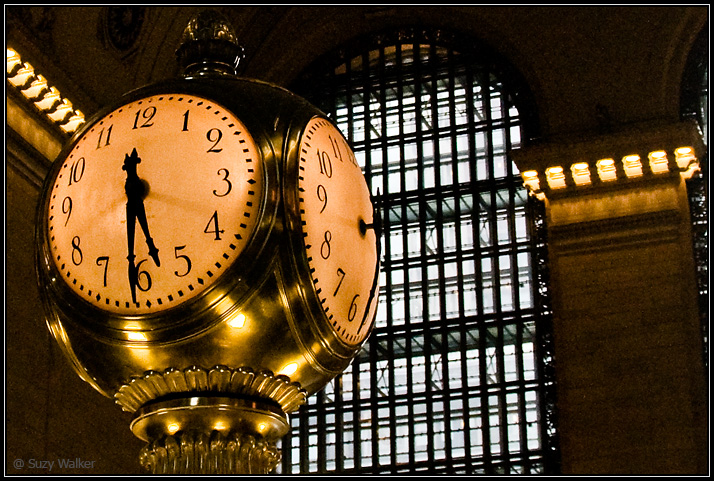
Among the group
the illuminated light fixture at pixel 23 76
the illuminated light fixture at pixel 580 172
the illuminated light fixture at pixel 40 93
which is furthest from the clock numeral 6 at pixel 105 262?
the illuminated light fixture at pixel 580 172

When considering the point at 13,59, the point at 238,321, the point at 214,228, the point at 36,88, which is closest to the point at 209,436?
the point at 238,321

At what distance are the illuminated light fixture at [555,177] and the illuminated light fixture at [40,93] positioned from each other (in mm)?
5419

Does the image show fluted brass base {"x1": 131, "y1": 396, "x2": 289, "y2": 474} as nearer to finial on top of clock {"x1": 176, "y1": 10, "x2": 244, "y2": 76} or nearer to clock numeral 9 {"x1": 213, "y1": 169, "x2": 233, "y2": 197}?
clock numeral 9 {"x1": 213, "y1": 169, "x2": 233, "y2": 197}

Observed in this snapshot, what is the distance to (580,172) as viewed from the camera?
17.2 meters

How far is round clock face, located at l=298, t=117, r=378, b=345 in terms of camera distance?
1825mm

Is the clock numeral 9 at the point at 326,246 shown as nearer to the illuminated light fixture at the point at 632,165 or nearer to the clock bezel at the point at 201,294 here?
the clock bezel at the point at 201,294

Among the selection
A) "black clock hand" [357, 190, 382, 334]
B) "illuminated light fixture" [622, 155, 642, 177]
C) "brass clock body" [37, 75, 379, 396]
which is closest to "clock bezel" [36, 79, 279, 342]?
"brass clock body" [37, 75, 379, 396]

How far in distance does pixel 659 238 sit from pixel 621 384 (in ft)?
5.73

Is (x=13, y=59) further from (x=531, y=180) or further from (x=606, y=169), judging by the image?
(x=606, y=169)

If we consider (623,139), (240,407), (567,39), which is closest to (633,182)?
(623,139)

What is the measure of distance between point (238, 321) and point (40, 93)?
13.1 metres

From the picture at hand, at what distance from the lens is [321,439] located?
1809 cm

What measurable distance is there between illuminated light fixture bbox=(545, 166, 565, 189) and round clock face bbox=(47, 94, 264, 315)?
50.7 ft

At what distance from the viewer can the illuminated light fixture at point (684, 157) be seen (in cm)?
1672
